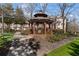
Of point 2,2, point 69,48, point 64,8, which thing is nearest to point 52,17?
point 64,8

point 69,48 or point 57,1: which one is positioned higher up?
point 57,1

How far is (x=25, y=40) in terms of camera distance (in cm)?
263

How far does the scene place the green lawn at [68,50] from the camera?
258cm

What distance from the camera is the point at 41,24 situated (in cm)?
261

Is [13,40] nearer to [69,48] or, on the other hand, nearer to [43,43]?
[43,43]

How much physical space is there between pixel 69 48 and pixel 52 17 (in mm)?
391

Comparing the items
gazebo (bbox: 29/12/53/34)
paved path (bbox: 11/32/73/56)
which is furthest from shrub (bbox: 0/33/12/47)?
gazebo (bbox: 29/12/53/34)

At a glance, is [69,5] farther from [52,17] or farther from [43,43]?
[43,43]

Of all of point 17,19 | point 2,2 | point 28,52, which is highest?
point 2,2

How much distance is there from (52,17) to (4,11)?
539mm

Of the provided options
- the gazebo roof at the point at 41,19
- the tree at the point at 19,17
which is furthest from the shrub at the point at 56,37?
the tree at the point at 19,17

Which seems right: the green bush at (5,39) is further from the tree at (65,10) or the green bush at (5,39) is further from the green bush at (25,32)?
the tree at (65,10)

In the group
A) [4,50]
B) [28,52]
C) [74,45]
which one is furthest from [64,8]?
[4,50]

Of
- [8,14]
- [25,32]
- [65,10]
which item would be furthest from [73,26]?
[8,14]
